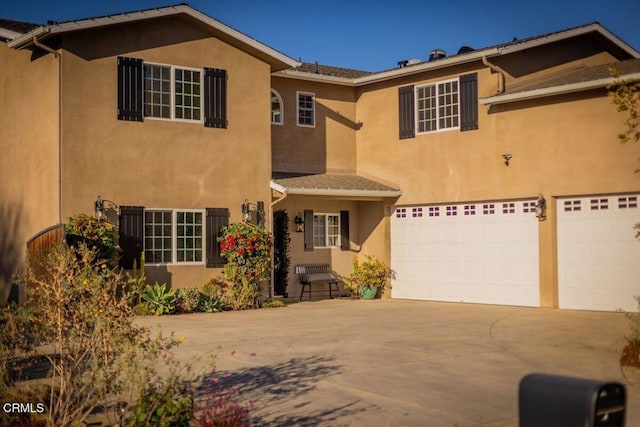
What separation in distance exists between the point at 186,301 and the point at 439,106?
26.5 feet

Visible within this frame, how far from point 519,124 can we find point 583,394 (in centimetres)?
1426

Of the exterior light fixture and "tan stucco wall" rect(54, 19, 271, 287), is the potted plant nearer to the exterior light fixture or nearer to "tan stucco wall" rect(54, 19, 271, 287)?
"tan stucco wall" rect(54, 19, 271, 287)

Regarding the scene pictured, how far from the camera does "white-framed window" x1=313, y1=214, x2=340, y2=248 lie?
21828mm

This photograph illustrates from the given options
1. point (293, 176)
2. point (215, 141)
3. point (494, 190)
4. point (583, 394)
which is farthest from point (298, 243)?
point (583, 394)

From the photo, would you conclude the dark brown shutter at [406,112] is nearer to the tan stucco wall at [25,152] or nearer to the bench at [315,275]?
the bench at [315,275]

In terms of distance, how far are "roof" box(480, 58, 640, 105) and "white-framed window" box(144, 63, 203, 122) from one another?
6.83 m

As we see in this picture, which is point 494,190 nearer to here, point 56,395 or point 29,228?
point 29,228

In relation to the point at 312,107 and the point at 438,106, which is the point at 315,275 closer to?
the point at 312,107

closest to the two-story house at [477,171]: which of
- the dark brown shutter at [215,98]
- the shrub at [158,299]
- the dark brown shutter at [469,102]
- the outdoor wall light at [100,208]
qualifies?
the dark brown shutter at [469,102]

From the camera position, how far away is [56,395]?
308 inches

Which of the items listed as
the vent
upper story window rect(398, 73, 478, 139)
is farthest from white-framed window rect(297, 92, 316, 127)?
the vent

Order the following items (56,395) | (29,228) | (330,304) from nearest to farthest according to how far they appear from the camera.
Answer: (56,395) < (29,228) < (330,304)

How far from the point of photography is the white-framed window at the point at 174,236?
17750 millimetres

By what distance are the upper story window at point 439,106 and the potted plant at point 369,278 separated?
140 inches
